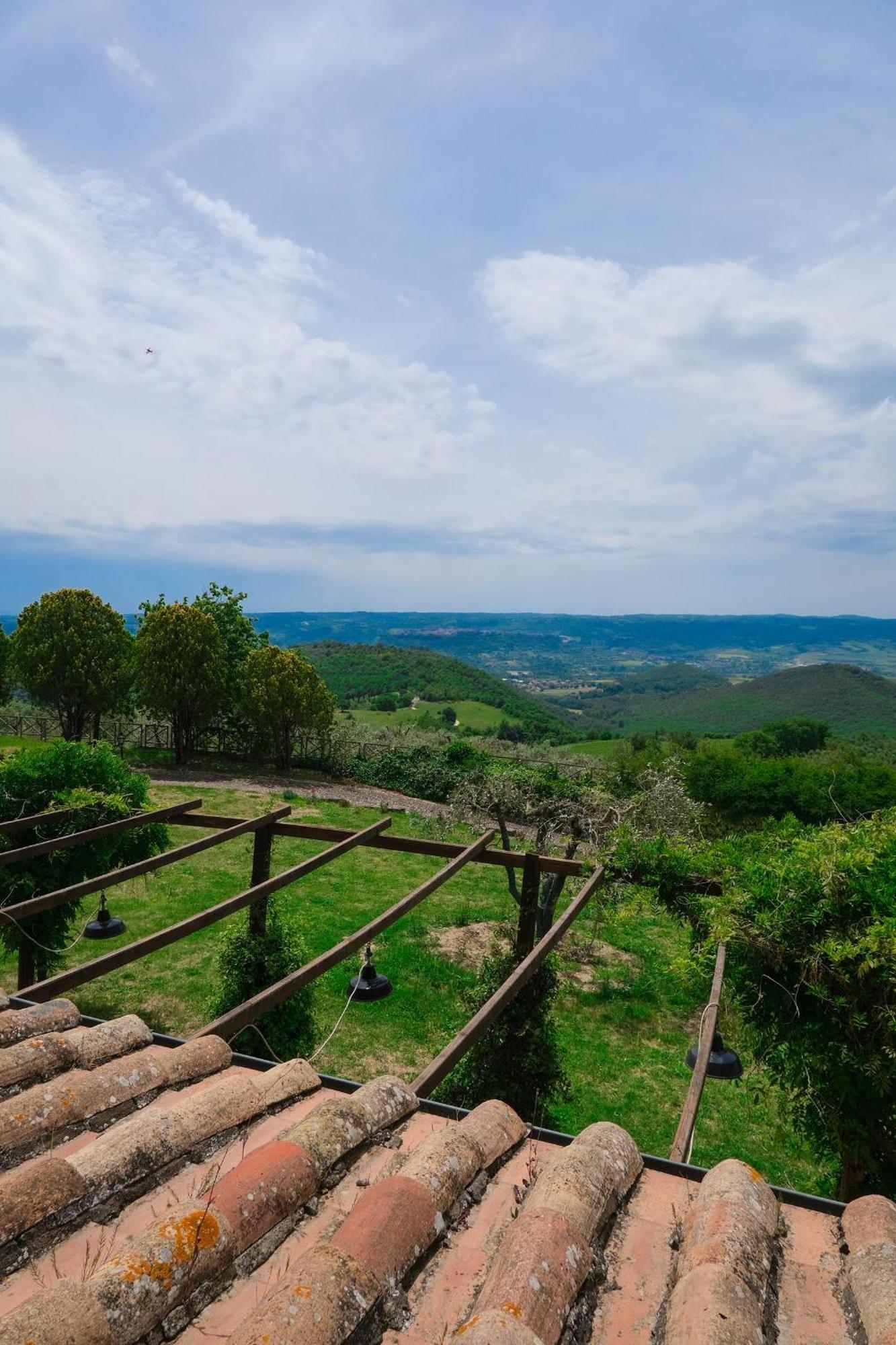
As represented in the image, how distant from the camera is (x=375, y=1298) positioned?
1.92m

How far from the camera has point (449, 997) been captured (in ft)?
40.7

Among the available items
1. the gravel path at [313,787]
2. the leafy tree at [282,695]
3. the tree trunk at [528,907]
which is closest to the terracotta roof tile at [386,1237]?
the tree trunk at [528,907]

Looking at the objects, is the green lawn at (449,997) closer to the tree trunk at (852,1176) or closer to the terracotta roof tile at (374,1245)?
the tree trunk at (852,1176)

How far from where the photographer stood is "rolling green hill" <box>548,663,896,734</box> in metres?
84.4

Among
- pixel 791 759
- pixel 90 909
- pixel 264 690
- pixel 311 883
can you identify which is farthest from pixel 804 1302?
pixel 264 690

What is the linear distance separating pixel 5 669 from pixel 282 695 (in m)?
12.6

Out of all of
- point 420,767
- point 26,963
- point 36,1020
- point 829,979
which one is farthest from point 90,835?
point 420,767

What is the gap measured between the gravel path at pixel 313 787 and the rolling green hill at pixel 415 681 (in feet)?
117

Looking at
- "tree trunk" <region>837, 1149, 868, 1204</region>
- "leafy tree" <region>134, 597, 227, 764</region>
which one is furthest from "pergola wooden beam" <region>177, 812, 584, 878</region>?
"leafy tree" <region>134, 597, 227, 764</region>

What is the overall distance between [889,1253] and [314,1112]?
7.01ft

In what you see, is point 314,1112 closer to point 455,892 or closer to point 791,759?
point 455,892

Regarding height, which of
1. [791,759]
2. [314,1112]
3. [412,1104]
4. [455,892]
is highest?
[314,1112]

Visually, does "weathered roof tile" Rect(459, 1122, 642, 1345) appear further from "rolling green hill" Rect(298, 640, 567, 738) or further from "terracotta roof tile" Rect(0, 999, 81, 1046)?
"rolling green hill" Rect(298, 640, 567, 738)

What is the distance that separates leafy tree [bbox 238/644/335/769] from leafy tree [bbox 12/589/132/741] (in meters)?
5.19
